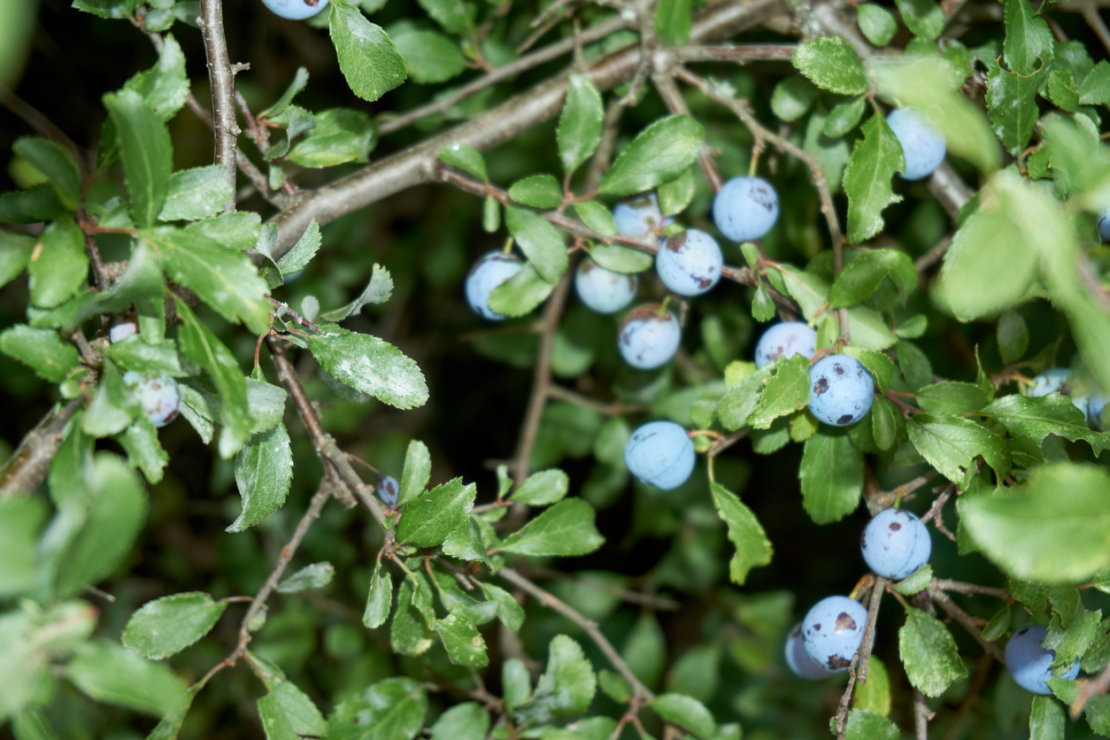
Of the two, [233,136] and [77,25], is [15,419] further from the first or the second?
[233,136]

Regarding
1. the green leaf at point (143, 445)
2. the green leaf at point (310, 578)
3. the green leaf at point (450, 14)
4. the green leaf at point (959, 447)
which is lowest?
the green leaf at point (310, 578)

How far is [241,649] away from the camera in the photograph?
1.00 meters

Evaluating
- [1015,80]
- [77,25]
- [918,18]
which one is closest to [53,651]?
[1015,80]

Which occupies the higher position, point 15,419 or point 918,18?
point 918,18

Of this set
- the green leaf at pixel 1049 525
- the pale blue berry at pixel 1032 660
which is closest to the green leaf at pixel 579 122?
the green leaf at pixel 1049 525

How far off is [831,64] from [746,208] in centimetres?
22

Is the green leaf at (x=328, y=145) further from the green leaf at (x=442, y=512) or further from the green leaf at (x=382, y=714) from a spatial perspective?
the green leaf at (x=382, y=714)

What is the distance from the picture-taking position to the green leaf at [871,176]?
38.1 inches

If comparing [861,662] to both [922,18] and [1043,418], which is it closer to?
[1043,418]

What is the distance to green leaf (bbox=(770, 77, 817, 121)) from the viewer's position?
1154 millimetres

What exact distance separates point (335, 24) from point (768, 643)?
5.01 feet

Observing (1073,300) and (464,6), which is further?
(464,6)

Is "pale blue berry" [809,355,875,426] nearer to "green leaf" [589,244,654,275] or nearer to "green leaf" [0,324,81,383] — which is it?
"green leaf" [589,244,654,275]

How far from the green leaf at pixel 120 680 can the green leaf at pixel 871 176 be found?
84 centimetres
